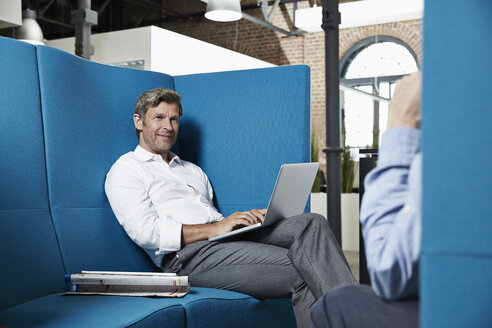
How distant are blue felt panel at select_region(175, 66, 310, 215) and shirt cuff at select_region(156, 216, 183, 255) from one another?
536 mm

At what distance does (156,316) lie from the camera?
1.63m

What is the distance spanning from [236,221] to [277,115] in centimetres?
62

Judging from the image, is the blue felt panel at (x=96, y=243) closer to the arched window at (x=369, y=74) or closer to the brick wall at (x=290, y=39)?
the brick wall at (x=290, y=39)

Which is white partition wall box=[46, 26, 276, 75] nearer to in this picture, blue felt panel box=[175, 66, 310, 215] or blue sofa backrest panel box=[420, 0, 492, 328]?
blue felt panel box=[175, 66, 310, 215]

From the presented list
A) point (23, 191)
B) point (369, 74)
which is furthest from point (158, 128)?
point (369, 74)

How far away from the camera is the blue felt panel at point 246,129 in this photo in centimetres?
258

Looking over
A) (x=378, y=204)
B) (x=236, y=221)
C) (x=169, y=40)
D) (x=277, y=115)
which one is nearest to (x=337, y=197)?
(x=277, y=115)

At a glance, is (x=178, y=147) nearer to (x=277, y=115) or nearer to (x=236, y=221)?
(x=277, y=115)

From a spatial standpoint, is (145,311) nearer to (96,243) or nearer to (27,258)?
(27,258)

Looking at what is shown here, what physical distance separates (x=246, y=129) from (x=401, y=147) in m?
1.80

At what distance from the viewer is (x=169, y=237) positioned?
7.03 ft

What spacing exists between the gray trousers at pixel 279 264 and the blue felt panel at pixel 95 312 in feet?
1.17

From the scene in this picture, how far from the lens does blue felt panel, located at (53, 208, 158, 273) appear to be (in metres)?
2.04

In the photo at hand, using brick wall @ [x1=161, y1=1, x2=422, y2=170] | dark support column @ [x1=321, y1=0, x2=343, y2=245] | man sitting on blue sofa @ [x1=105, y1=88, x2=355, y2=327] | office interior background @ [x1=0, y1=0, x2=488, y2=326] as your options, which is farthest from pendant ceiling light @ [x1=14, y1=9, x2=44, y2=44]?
man sitting on blue sofa @ [x1=105, y1=88, x2=355, y2=327]
